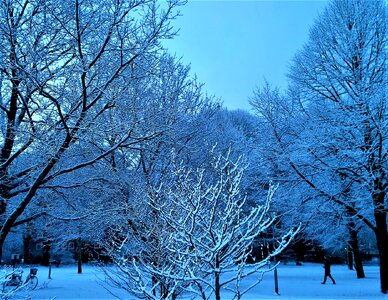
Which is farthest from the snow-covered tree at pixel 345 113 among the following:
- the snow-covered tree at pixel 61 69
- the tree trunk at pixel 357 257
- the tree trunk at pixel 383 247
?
the tree trunk at pixel 357 257

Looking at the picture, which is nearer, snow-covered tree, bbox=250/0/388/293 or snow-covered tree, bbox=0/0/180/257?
snow-covered tree, bbox=0/0/180/257

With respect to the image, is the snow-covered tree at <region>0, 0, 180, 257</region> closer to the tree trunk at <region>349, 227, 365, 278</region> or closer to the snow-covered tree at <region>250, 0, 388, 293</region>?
the snow-covered tree at <region>250, 0, 388, 293</region>

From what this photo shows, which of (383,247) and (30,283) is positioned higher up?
(383,247)

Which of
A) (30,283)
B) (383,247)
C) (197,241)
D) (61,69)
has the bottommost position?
(30,283)

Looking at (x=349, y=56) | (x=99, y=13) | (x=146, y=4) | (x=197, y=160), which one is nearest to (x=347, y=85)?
(x=349, y=56)

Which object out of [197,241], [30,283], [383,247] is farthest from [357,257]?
[197,241]

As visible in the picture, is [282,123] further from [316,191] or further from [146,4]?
[146,4]

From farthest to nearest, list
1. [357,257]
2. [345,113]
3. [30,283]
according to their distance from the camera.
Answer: [357,257] → [30,283] → [345,113]

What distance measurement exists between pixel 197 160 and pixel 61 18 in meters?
6.18

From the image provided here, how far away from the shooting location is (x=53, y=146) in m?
5.49

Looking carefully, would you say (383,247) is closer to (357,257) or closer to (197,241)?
(197,241)

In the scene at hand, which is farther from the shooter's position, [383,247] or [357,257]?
Answer: [357,257]

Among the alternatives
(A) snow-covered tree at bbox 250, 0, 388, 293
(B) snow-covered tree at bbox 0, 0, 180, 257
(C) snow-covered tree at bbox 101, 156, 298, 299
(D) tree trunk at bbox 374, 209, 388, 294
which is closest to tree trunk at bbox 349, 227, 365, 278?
(D) tree trunk at bbox 374, 209, 388, 294

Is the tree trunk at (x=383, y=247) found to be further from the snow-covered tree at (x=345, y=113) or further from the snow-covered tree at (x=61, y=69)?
the snow-covered tree at (x=61, y=69)
